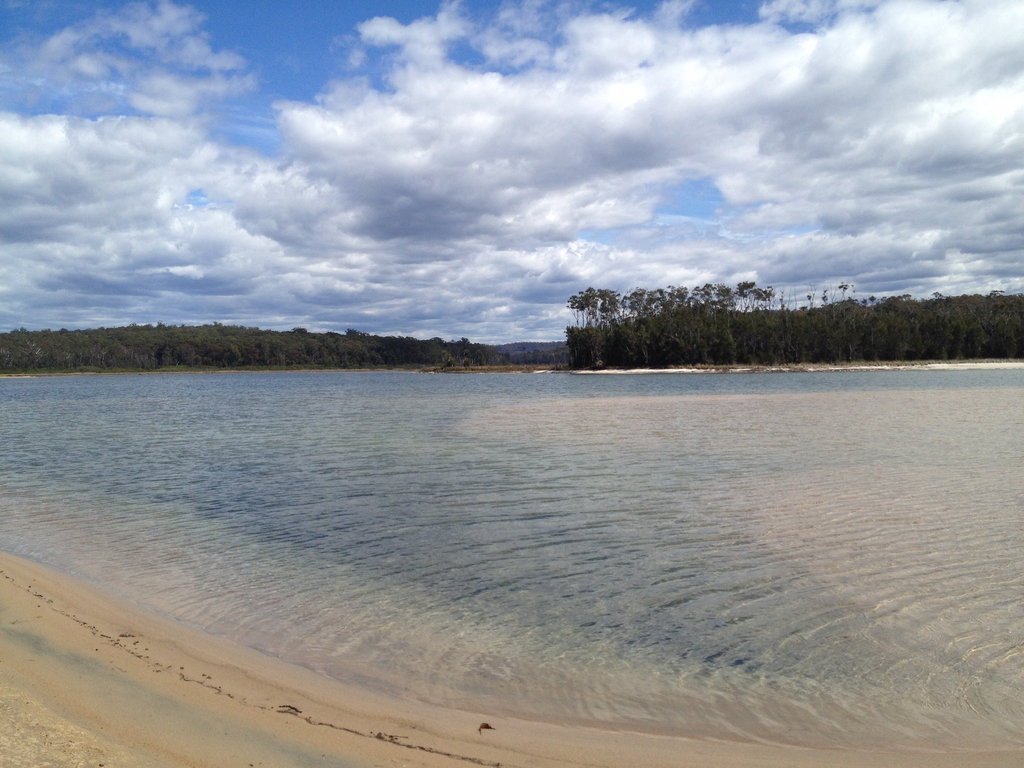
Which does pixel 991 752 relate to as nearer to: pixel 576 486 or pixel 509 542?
pixel 509 542

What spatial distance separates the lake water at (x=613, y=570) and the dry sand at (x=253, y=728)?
27cm

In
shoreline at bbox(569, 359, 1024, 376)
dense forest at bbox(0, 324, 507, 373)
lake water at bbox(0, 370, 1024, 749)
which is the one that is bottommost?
lake water at bbox(0, 370, 1024, 749)

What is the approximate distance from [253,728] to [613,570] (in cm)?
488

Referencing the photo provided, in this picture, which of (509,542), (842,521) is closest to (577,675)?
(509,542)

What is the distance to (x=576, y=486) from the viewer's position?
1393 centimetres

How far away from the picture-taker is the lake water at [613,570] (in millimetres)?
5234

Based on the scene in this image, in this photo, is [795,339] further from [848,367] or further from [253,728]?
[253,728]

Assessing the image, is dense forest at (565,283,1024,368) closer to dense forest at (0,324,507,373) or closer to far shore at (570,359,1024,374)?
far shore at (570,359,1024,374)

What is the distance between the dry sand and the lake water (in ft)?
0.90

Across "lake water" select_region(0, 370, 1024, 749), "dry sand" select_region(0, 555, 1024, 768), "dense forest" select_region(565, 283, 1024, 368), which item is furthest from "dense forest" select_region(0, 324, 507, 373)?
"dry sand" select_region(0, 555, 1024, 768)

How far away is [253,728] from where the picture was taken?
14.7ft

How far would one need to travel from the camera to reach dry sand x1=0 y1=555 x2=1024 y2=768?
4.08 metres

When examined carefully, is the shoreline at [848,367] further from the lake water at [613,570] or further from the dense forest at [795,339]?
the lake water at [613,570]

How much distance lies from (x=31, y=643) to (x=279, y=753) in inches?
131
